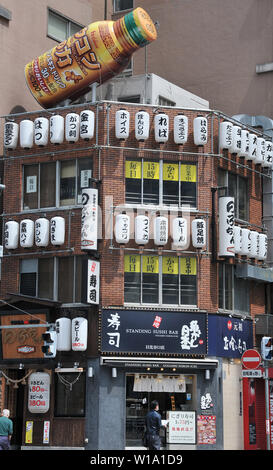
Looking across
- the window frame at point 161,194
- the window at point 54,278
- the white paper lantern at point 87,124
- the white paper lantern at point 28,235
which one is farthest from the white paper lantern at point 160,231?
the white paper lantern at point 28,235

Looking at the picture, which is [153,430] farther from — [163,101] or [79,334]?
[163,101]

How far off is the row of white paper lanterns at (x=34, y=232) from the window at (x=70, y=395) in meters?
5.44

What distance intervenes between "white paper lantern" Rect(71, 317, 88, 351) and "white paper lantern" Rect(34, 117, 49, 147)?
25.7 ft

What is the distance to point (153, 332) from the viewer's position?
3328cm

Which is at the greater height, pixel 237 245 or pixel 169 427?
pixel 237 245

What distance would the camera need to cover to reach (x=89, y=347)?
32938mm

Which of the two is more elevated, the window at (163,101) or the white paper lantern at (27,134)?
the window at (163,101)

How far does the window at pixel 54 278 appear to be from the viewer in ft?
112

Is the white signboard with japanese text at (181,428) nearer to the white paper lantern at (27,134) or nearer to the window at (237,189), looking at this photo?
the window at (237,189)

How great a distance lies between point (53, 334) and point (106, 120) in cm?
919

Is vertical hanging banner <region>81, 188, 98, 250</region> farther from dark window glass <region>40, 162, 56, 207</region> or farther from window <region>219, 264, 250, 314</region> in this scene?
window <region>219, 264, 250, 314</region>

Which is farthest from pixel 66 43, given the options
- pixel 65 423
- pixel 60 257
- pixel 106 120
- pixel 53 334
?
pixel 65 423

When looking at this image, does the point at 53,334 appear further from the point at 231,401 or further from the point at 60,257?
the point at 231,401

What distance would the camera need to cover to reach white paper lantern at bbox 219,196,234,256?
3431cm
